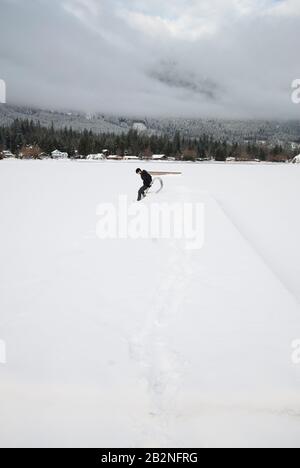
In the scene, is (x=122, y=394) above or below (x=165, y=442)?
above

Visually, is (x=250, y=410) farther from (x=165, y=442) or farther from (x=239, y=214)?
(x=239, y=214)

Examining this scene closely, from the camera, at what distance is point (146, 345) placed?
5.18 metres

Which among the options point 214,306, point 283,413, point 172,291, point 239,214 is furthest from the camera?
point 239,214

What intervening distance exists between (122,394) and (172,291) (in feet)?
9.42

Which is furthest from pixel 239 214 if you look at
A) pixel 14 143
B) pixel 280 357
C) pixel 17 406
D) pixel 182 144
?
pixel 14 143

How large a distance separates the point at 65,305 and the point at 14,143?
13464 centimetres

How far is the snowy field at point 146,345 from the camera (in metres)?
3.92

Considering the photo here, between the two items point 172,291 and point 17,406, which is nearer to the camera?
point 17,406

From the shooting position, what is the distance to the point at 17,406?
13.7 ft

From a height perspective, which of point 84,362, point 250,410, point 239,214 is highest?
point 239,214

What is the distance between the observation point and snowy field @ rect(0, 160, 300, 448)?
3924 millimetres

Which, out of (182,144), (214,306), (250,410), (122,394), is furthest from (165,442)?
(182,144)
